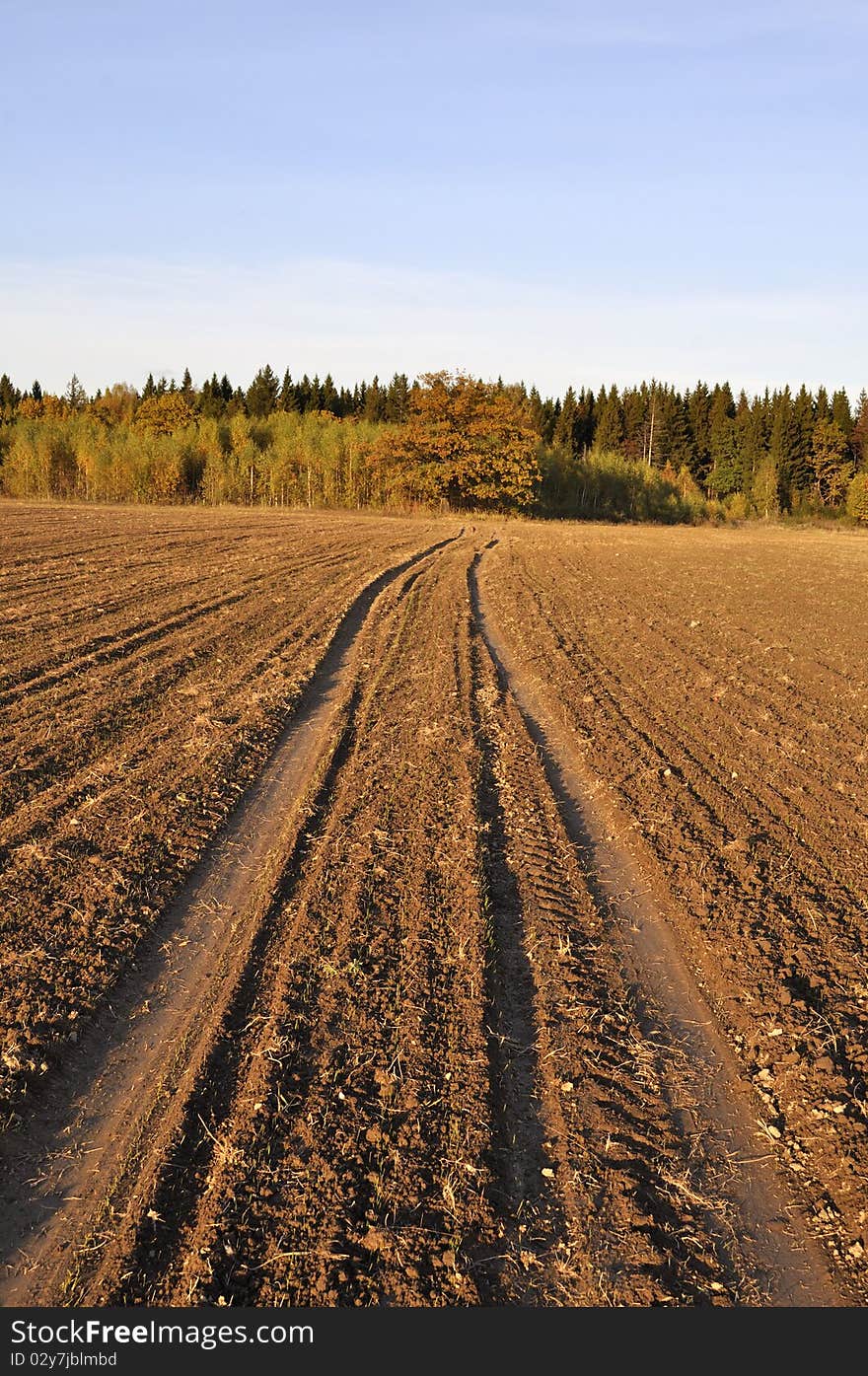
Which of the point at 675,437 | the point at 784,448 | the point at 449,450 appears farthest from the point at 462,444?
the point at 675,437

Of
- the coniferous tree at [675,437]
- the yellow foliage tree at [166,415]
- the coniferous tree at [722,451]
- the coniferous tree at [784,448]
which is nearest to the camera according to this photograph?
the yellow foliage tree at [166,415]

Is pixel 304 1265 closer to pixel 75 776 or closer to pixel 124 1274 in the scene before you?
pixel 124 1274

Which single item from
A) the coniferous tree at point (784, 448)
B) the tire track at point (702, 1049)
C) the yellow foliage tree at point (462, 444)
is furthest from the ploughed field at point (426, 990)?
the coniferous tree at point (784, 448)

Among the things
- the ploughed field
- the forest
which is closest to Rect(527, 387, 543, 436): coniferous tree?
the forest

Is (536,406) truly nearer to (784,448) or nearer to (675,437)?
(675,437)

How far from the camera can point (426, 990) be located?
16.4ft

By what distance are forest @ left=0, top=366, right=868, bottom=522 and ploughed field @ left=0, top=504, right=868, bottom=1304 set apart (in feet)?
150

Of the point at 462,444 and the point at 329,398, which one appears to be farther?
the point at 329,398

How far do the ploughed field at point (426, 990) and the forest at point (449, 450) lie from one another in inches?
1795

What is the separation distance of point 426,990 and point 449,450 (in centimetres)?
5122

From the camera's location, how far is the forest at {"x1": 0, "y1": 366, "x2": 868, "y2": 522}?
54562mm

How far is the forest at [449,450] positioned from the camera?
54.6 m

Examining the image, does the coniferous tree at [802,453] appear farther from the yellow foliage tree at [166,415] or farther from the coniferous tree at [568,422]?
the yellow foliage tree at [166,415]

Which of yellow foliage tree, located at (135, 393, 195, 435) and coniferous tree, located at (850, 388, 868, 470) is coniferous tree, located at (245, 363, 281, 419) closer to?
yellow foliage tree, located at (135, 393, 195, 435)
